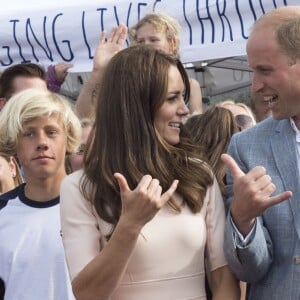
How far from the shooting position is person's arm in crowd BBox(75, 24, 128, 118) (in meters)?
3.44

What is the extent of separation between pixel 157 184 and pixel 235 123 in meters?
1.20

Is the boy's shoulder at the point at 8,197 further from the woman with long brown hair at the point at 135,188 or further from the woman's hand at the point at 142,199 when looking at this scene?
the woman's hand at the point at 142,199

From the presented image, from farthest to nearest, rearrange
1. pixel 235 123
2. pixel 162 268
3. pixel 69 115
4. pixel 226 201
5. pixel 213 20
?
pixel 213 20 → pixel 235 123 → pixel 69 115 → pixel 226 201 → pixel 162 268

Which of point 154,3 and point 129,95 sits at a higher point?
point 129,95

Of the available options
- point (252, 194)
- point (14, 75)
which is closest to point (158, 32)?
point (14, 75)

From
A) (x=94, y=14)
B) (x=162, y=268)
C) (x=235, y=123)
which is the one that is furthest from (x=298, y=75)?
(x=94, y=14)

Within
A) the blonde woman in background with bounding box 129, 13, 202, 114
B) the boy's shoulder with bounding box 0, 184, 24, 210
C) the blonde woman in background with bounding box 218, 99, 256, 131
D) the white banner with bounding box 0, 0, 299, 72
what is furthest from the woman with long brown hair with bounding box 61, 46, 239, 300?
the white banner with bounding box 0, 0, 299, 72

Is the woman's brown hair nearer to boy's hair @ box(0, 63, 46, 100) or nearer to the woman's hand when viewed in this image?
the woman's hand

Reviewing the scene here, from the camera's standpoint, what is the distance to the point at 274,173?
217 centimetres

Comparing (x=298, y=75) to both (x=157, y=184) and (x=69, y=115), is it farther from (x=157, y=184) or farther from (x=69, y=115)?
(x=69, y=115)

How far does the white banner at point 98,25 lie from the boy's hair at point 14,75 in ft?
1.98

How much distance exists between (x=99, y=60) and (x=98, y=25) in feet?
3.49

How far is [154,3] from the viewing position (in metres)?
4.31

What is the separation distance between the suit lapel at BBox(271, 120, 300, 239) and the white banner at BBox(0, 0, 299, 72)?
1.97 metres
